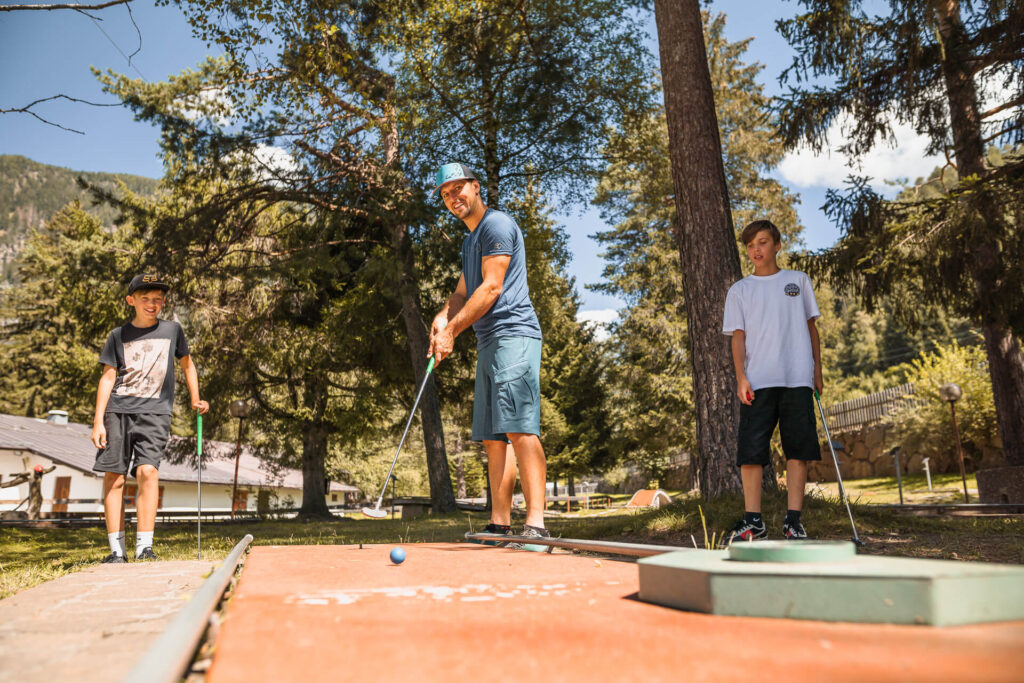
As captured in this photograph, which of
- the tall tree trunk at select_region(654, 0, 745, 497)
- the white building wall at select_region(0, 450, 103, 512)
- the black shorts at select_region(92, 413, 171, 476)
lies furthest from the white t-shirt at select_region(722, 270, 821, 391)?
the white building wall at select_region(0, 450, 103, 512)

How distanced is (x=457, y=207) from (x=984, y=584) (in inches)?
143

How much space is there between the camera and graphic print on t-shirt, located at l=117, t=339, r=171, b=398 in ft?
16.6

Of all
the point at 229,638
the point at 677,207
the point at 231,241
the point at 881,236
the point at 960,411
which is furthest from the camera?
the point at 960,411

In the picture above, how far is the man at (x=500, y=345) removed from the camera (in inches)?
166

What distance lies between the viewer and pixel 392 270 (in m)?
13.1

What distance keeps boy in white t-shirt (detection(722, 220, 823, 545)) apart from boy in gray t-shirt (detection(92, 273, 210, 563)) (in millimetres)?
3518

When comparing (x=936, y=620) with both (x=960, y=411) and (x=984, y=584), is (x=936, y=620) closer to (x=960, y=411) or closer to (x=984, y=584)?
(x=984, y=584)

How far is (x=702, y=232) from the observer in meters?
6.80

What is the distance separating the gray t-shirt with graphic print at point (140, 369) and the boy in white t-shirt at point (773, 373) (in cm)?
389

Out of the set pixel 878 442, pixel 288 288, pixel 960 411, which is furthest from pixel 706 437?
pixel 878 442

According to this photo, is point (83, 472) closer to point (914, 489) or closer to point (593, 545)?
point (914, 489)

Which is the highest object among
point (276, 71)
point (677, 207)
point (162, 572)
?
point (276, 71)

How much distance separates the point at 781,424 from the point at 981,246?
215 inches

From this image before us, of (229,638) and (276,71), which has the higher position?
(276,71)
